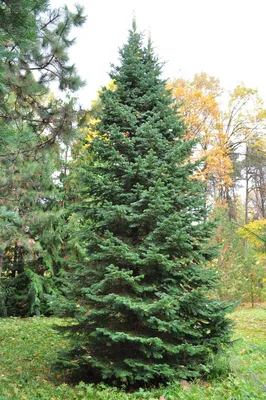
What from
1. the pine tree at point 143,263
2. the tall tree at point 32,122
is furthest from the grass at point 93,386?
the tall tree at point 32,122

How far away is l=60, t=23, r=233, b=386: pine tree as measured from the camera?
3773mm

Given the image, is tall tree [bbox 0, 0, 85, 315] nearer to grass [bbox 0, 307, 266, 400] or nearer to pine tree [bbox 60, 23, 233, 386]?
pine tree [bbox 60, 23, 233, 386]

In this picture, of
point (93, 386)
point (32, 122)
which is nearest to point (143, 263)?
point (93, 386)

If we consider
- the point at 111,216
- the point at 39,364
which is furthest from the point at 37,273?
the point at 111,216

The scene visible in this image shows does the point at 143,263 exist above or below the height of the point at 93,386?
above

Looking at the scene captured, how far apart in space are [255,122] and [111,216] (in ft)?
47.5

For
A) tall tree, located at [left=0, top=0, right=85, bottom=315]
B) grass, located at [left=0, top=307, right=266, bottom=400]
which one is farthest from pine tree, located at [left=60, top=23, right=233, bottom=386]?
tall tree, located at [left=0, top=0, right=85, bottom=315]

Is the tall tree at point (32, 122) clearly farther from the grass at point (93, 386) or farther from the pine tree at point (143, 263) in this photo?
the grass at point (93, 386)

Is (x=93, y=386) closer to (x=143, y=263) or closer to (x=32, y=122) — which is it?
(x=143, y=263)

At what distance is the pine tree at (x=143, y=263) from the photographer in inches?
149

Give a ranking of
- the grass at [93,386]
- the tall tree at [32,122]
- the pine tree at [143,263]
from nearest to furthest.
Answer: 1. the tall tree at [32,122]
2. the grass at [93,386]
3. the pine tree at [143,263]

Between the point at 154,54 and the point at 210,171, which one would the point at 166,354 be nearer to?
the point at 154,54

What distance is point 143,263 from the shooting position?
3.89 m

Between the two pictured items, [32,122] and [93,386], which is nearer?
[93,386]
